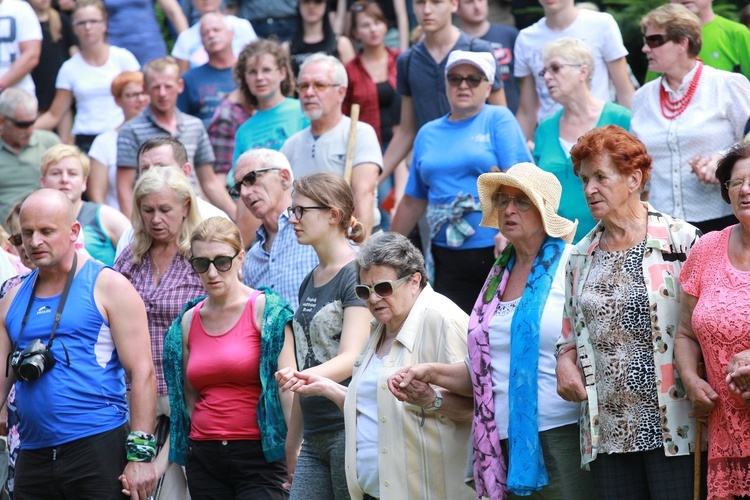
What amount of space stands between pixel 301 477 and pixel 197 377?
795 mm

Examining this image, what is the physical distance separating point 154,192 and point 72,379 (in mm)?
1270

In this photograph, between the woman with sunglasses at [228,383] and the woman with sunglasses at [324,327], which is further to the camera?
the woman with sunglasses at [228,383]

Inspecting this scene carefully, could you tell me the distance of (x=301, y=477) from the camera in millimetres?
5496

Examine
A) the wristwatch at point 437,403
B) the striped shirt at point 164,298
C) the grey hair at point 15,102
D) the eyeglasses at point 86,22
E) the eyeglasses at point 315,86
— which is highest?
the eyeglasses at point 315,86

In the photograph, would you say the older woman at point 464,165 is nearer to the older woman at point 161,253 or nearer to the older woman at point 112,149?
the older woman at point 161,253

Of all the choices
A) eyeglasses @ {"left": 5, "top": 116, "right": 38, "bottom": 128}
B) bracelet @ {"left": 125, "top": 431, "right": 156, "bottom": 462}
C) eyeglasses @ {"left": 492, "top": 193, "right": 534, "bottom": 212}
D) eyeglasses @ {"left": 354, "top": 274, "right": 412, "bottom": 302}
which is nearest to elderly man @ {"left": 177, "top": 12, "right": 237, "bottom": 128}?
eyeglasses @ {"left": 5, "top": 116, "right": 38, "bottom": 128}

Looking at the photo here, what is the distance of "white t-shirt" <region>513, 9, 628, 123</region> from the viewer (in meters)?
8.25

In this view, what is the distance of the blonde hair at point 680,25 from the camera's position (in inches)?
269

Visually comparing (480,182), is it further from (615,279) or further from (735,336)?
(735,336)

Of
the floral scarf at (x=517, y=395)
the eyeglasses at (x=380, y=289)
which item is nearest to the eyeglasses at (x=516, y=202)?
the floral scarf at (x=517, y=395)

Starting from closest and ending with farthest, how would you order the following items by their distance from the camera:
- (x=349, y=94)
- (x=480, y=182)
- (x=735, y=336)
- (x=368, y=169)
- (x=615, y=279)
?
(x=735, y=336), (x=615, y=279), (x=480, y=182), (x=368, y=169), (x=349, y=94)

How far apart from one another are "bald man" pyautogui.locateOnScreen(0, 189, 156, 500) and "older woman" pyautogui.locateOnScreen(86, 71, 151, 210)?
3424mm

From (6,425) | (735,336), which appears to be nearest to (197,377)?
(6,425)

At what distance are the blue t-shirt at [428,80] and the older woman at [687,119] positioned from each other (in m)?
1.53
